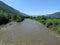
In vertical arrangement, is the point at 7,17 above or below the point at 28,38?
above

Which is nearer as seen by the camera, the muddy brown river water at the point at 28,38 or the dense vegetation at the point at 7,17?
the muddy brown river water at the point at 28,38

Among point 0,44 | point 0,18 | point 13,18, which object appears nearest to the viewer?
point 0,44

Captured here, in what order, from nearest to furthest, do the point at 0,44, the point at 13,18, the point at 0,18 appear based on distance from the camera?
the point at 0,44
the point at 0,18
the point at 13,18

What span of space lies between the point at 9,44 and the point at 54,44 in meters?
6.89

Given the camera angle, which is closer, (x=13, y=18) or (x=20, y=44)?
(x=20, y=44)

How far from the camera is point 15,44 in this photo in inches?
794

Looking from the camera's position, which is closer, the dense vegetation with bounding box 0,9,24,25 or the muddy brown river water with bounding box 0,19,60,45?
the muddy brown river water with bounding box 0,19,60,45

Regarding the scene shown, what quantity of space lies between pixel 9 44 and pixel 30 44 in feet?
10.4

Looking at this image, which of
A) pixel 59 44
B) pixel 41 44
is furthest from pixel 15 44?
pixel 59 44

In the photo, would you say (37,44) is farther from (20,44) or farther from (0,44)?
(0,44)

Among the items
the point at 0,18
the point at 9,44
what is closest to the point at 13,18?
the point at 0,18

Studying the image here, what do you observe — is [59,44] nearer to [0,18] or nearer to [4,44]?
[4,44]

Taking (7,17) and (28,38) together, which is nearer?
(28,38)

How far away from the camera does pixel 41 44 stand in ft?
68.1
